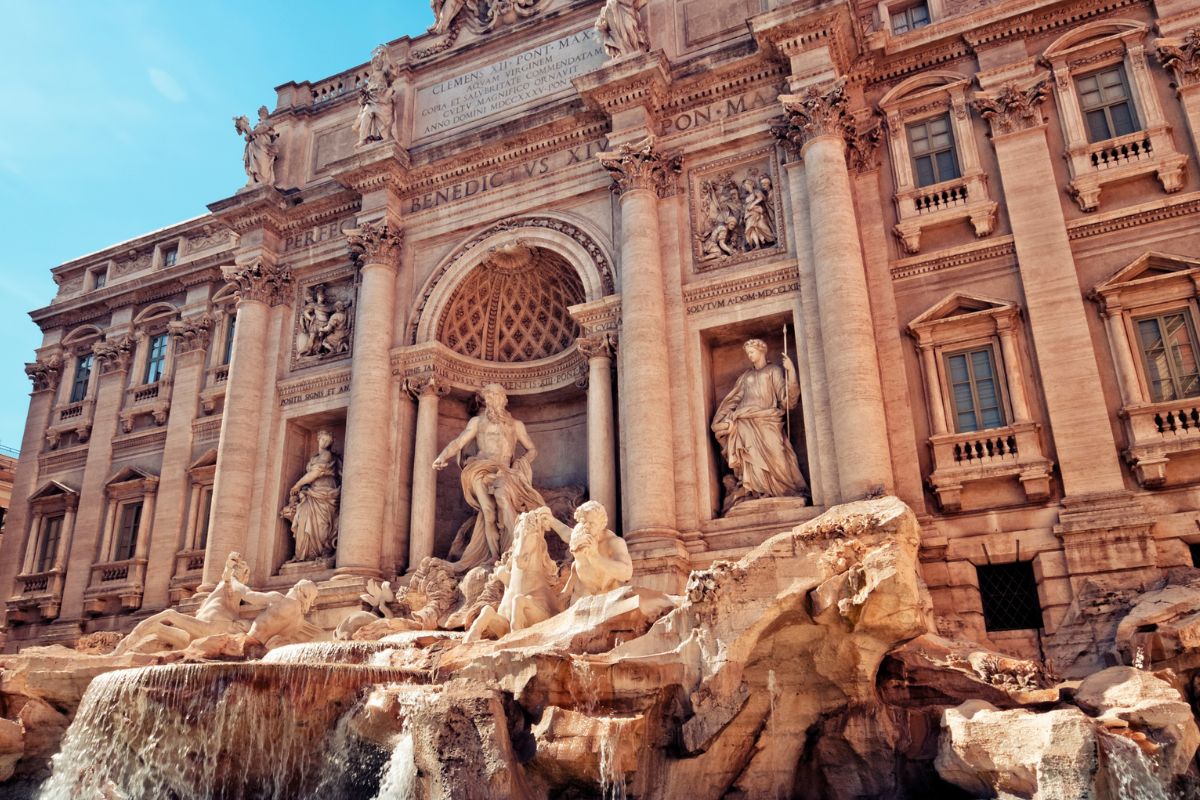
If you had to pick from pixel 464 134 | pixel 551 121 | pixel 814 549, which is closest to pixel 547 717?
pixel 814 549

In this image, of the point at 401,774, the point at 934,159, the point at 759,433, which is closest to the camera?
the point at 401,774

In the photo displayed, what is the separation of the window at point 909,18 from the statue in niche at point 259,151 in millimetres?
14582

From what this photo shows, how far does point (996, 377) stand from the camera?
15820 mm

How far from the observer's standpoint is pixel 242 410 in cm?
2117

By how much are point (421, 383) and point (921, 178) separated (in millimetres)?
10780

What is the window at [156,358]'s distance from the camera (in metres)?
25.8

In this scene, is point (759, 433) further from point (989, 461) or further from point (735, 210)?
point (735, 210)

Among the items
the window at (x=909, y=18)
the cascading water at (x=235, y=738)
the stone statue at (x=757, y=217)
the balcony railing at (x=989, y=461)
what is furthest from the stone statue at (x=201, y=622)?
the window at (x=909, y=18)

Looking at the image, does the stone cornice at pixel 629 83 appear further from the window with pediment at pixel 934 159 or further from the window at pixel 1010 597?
the window at pixel 1010 597

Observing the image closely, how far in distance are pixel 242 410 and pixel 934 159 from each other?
15486 millimetres

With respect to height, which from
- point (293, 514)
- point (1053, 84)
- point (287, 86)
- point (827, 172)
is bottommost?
point (293, 514)

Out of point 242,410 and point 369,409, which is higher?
point 242,410

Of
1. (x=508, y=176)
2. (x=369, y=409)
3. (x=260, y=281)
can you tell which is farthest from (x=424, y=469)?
(x=260, y=281)

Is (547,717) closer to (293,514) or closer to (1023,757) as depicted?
(1023,757)
